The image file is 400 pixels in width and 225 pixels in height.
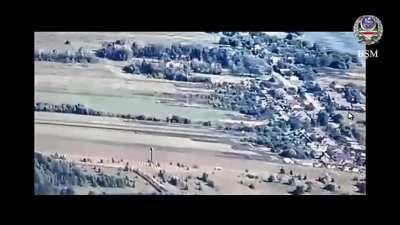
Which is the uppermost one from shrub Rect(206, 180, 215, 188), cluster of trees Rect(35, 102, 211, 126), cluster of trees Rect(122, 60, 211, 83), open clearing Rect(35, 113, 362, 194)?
cluster of trees Rect(122, 60, 211, 83)

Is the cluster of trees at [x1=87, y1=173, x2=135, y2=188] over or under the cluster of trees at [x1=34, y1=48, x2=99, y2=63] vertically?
under

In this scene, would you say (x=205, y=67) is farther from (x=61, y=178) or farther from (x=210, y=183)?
(x=61, y=178)

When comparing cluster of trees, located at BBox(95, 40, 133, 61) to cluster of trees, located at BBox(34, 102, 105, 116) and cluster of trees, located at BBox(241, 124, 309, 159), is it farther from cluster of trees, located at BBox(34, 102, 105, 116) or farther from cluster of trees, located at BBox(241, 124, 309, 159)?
cluster of trees, located at BBox(241, 124, 309, 159)

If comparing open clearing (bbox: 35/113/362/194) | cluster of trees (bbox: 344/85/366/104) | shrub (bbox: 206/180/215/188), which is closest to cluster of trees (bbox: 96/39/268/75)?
open clearing (bbox: 35/113/362/194)
